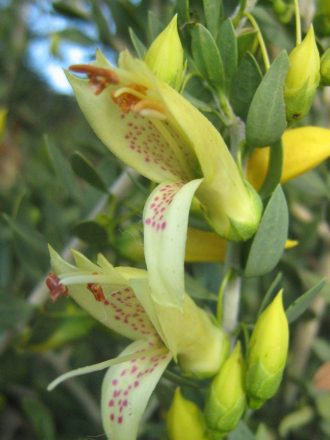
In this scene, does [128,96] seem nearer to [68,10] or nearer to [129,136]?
[129,136]

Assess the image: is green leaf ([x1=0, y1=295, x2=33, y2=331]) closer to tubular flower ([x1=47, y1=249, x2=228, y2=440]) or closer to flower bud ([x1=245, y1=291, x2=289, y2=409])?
tubular flower ([x1=47, y1=249, x2=228, y2=440])

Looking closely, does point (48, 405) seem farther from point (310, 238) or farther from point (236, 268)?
point (236, 268)

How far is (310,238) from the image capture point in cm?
118

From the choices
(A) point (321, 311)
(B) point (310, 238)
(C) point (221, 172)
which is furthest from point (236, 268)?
(A) point (321, 311)

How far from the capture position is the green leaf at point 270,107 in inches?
30.4

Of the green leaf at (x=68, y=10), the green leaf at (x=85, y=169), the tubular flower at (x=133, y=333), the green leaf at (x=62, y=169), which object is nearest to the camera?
the tubular flower at (x=133, y=333)

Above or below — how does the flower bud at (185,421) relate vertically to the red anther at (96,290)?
below

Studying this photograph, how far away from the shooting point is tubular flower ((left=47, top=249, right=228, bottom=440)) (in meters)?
0.78

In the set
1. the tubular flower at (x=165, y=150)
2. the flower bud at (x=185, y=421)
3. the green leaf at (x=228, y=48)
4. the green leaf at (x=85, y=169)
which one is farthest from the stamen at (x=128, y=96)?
the flower bud at (x=185, y=421)

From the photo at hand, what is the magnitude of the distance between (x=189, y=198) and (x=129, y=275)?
10 centimetres

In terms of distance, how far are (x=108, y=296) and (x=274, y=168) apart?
234 millimetres

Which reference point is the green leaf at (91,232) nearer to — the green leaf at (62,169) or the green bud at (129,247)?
the green bud at (129,247)

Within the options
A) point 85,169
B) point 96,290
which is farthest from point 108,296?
point 85,169

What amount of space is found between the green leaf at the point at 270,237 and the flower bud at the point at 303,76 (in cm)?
9
